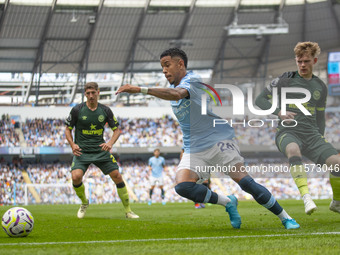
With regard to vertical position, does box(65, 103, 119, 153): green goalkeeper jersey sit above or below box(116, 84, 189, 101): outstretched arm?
below

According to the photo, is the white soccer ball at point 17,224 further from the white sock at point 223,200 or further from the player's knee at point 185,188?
the white sock at point 223,200

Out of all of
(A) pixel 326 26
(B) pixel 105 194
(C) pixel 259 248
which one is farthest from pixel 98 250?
(A) pixel 326 26

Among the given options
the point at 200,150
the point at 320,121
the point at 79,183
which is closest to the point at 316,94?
the point at 320,121

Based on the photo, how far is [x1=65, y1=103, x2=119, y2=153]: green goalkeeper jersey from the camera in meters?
10.4

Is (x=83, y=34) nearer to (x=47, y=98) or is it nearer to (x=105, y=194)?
(x=47, y=98)

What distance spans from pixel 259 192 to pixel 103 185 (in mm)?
24684

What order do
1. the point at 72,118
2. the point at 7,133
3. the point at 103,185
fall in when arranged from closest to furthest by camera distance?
the point at 72,118 < the point at 103,185 < the point at 7,133

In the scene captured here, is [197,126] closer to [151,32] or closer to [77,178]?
[77,178]

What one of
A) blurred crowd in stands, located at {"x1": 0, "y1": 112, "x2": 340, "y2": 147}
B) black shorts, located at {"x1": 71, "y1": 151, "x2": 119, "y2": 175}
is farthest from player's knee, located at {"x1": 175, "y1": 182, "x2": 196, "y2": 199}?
blurred crowd in stands, located at {"x1": 0, "y1": 112, "x2": 340, "y2": 147}

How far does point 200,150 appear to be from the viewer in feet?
22.5

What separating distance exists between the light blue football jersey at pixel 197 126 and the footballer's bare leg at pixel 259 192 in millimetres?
476

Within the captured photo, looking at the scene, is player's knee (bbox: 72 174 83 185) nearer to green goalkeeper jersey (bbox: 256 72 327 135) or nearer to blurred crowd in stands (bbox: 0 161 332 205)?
green goalkeeper jersey (bbox: 256 72 327 135)

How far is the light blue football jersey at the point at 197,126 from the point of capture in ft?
22.1

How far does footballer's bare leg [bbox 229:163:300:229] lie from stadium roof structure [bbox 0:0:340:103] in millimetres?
29801
